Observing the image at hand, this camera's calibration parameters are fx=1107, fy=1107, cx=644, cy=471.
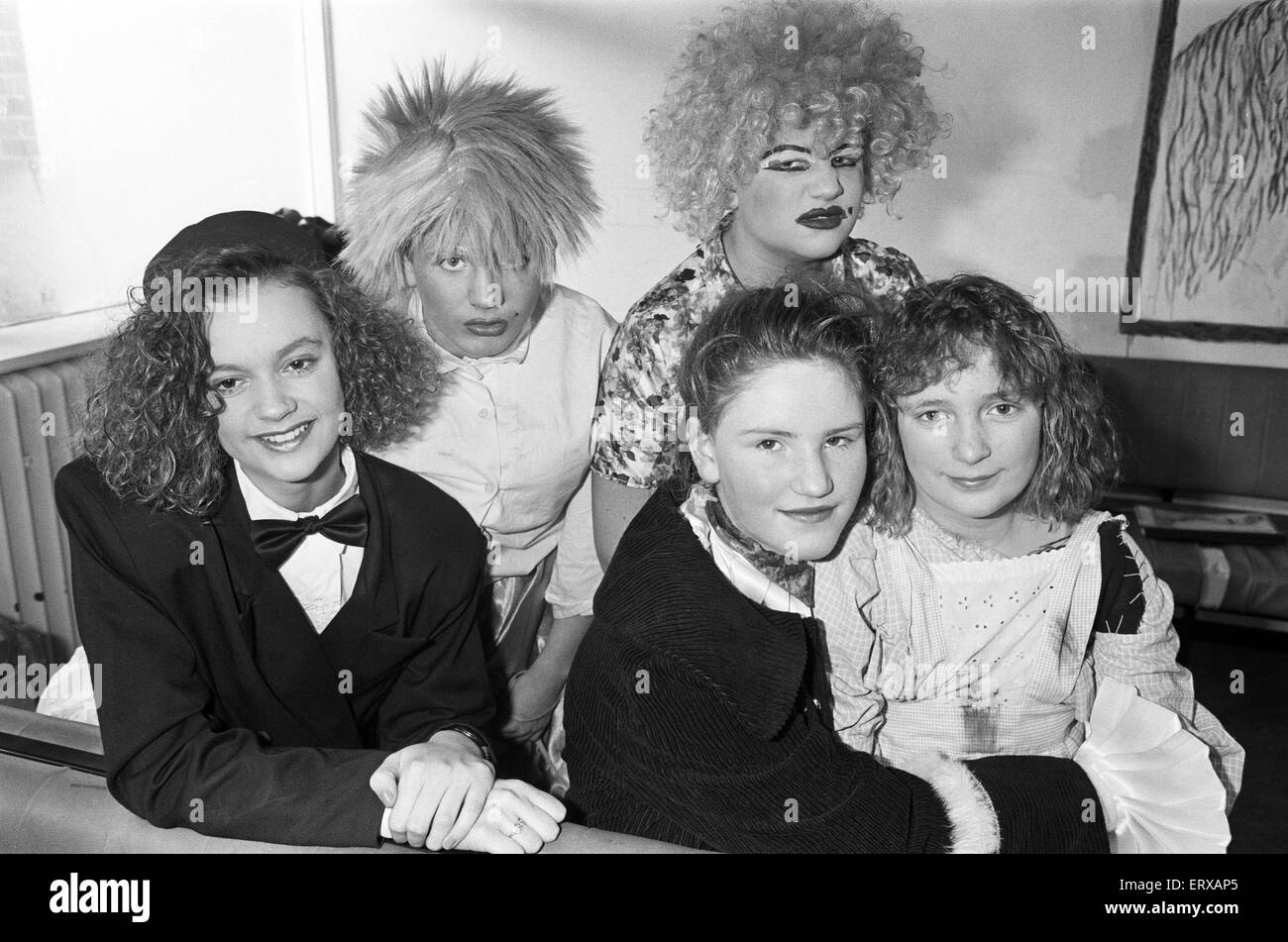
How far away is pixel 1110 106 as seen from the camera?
2.24m

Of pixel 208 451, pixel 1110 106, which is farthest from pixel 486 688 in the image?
pixel 1110 106

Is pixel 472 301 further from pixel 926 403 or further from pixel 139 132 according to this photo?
pixel 139 132

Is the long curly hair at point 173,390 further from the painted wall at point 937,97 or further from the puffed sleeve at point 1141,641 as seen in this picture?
the puffed sleeve at point 1141,641

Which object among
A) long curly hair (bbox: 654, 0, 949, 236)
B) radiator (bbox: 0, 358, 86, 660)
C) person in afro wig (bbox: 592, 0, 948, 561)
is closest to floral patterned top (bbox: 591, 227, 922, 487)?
person in afro wig (bbox: 592, 0, 948, 561)

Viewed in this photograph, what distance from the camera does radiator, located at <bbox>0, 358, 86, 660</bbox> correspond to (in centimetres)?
168

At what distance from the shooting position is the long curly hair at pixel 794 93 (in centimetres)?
141

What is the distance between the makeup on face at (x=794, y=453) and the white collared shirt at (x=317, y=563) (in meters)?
0.46

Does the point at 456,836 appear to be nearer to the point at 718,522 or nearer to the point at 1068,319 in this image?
the point at 718,522

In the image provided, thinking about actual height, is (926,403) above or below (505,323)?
below

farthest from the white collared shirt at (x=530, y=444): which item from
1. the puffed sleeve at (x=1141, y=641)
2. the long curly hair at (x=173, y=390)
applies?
the puffed sleeve at (x=1141, y=641)

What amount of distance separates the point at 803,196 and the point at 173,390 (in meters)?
0.79

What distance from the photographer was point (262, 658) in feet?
3.95

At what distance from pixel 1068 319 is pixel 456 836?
6.63 feet

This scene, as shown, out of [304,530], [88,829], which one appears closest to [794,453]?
[304,530]
